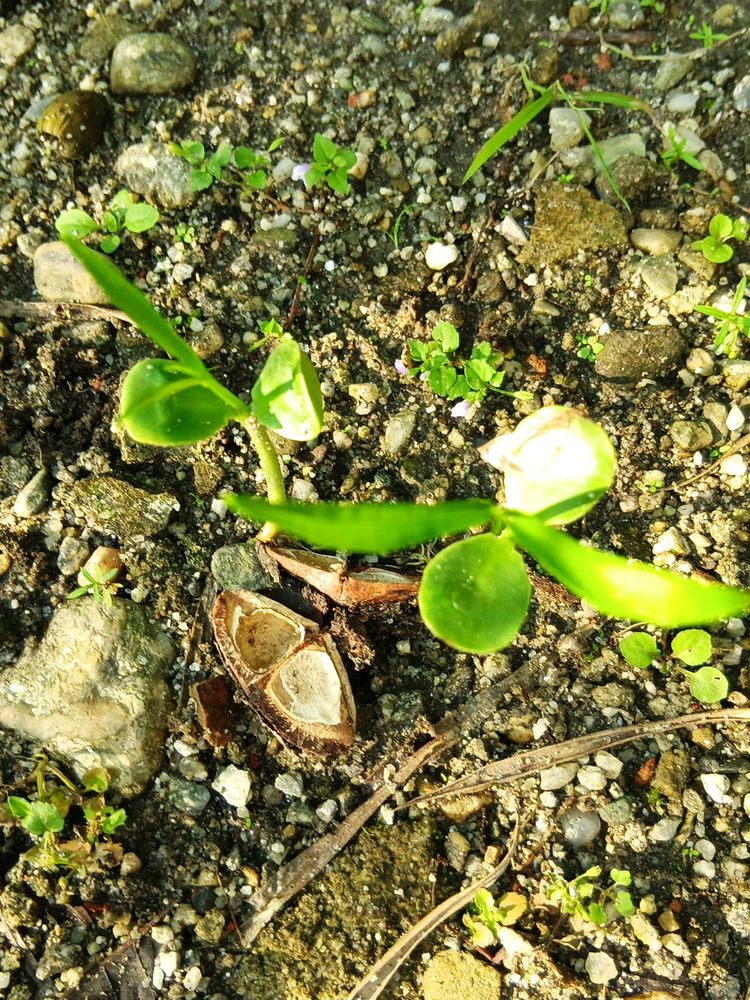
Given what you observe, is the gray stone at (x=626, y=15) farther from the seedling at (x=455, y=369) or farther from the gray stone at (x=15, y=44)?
the gray stone at (x=15, y=44)

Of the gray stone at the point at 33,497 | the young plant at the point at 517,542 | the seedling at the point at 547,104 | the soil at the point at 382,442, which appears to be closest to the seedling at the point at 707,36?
the soil at the point at 382,442

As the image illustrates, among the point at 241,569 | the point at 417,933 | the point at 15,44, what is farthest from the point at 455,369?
the point at 15,44

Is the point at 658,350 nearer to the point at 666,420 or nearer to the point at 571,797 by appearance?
the point at 666,420

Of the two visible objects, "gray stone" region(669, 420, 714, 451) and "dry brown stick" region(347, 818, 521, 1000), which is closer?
"dry brown stick" region(347, 818, 521, 1000)

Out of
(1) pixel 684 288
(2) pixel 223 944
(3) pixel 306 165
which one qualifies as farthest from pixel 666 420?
(2) pixel 223 944

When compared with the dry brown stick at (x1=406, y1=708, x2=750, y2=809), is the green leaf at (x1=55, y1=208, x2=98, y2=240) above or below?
above

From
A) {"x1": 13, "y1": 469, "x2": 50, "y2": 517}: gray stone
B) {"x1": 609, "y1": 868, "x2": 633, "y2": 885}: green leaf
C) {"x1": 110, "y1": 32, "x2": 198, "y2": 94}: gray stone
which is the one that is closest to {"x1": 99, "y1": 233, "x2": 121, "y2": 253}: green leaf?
{"x1": 110, "y1": 32, "x2": 198, "y2": 94}: gray stone

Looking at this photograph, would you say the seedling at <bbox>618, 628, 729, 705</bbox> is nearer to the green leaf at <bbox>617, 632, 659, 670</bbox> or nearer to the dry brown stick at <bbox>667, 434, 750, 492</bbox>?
the green leaf at <bbox>617, 632, 659, 670</bbox>
